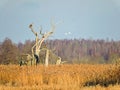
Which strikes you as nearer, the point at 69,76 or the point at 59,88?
the point at 59,88

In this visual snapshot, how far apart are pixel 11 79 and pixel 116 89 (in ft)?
20.2

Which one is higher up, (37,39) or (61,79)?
(37,39)

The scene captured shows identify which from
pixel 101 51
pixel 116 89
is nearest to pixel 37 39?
pixel 116 89

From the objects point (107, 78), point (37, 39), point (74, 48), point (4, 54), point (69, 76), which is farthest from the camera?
point (74, 48)

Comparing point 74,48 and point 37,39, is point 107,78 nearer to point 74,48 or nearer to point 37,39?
point 37,39

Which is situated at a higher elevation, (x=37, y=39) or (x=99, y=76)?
(x=37, y=39)

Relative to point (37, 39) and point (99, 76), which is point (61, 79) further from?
point (37, 39)

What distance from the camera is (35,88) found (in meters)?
14.0

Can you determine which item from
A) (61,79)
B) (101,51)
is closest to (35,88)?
(61,79)

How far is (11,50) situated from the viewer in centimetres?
5147

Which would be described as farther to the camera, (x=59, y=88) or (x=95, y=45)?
(x=95, y=45)

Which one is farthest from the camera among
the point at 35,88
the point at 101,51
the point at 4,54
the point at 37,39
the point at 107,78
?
the point at 101,51

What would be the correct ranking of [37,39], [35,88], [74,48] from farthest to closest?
[74,48] → [37,39] → [35,88]

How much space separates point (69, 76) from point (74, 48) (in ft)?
353
